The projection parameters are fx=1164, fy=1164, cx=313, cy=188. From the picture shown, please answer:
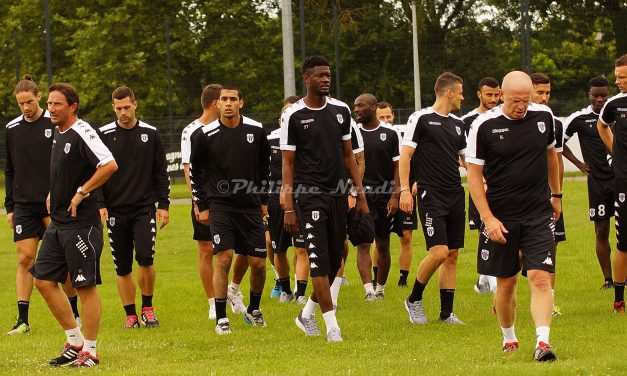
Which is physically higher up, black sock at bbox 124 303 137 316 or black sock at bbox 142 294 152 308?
black sock at bbox 142 294 152 308

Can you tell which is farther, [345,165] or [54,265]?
[345,165]

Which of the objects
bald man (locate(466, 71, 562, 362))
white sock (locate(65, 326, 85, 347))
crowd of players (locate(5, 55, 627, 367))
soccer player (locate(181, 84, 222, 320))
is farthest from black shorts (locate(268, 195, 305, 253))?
bald man (locate(466, 71, 562, 362))

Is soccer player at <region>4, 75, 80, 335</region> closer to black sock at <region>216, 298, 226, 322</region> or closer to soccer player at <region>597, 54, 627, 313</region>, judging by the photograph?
black sock at <region>216, 298, 226, 322</region>

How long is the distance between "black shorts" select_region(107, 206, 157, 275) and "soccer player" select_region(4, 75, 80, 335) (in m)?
0.60

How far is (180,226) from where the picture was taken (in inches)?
936

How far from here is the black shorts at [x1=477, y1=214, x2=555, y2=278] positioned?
8.80 m

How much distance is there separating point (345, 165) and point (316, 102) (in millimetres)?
655

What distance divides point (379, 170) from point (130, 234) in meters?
3.29

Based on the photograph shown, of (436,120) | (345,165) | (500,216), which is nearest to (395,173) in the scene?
(436,120)

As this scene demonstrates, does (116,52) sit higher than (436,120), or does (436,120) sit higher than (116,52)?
(116,52)

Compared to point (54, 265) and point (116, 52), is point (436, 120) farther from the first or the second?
point (116, 52)

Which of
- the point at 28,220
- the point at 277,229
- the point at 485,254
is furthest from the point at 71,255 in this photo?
the point at 277,229

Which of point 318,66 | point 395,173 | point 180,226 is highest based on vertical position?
point 318,66

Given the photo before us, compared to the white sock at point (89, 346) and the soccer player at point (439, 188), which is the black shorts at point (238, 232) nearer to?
the soccer player at point (439, 188)
